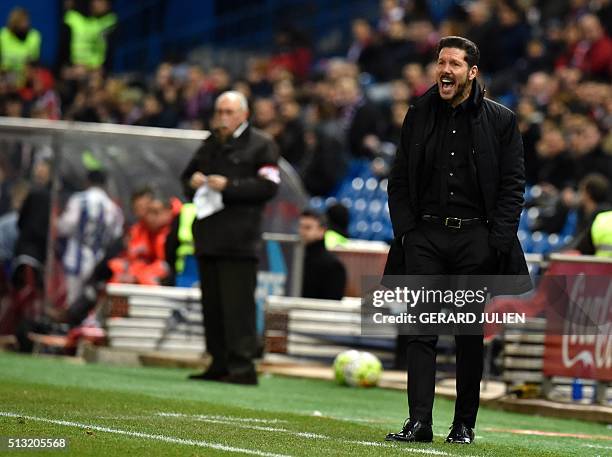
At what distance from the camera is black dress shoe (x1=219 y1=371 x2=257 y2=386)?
43.3 feet

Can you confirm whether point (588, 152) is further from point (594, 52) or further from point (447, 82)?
point (447, 82)

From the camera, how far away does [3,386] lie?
428 inches

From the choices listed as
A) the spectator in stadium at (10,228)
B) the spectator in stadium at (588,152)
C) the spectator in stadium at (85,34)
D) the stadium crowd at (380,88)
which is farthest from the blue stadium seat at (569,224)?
the spectator in stadium at (85,34)

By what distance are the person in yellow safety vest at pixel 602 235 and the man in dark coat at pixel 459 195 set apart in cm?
500

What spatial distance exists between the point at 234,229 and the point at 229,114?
938 mm

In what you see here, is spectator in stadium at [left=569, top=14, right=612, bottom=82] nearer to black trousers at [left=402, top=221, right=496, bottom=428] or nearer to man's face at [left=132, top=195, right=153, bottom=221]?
man's face at [left=132, top=195, right=153, bottom=221]

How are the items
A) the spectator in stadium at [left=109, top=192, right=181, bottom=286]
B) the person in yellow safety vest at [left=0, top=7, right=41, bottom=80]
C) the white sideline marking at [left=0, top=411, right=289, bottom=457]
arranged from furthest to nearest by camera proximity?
the person in yellow safety vest at [left=0, top=7, right=41, bottom=80] < the spectator in stadium at [left=109, top=192, right=181, bottom=286] < the white sideline marking at [left=0, top=411, right=289, bottom=457]

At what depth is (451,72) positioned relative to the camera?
857cm

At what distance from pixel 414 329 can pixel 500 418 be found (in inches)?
131

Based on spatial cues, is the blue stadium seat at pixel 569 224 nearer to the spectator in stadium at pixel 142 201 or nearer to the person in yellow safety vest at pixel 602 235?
the person in yellow safety vest at pixel 602 235

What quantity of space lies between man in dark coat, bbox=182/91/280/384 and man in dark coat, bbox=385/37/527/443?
175 inches

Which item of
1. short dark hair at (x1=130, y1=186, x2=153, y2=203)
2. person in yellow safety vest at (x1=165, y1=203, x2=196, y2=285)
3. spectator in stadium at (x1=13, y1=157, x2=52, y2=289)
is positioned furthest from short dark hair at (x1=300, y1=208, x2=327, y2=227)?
spectator in stadium at (x1=13, y1=157, x2=52, y2=289)

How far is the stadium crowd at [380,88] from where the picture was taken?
19.0 metres

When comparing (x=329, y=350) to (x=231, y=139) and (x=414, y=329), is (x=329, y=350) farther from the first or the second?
(x=414, y=329)
